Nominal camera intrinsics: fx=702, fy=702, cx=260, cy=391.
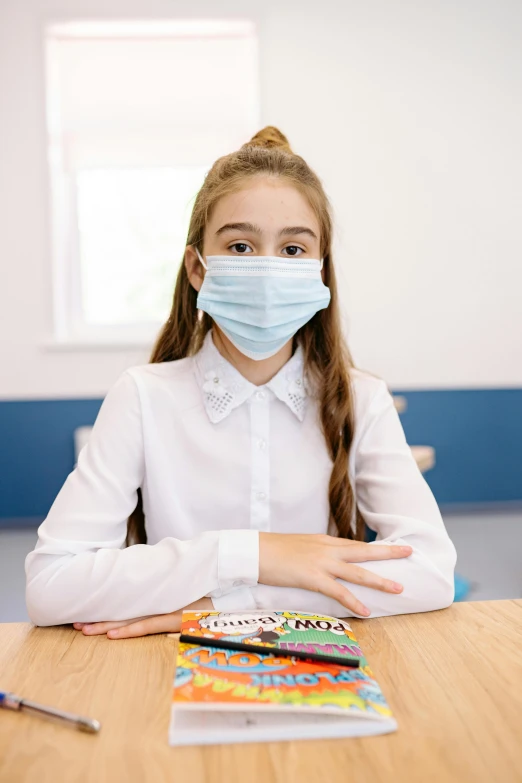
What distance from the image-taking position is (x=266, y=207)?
3.80 ft

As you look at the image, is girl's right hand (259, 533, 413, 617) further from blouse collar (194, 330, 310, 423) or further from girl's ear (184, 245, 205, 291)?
girl's ear (184, 245, 205, 291)

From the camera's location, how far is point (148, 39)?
347 cm

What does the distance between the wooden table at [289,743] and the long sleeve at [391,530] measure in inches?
2.4

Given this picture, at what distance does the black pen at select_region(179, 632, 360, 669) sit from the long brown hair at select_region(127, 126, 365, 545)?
526 millimetres

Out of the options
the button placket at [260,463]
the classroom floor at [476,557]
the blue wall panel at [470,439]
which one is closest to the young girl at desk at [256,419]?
the button placket at [260,463]

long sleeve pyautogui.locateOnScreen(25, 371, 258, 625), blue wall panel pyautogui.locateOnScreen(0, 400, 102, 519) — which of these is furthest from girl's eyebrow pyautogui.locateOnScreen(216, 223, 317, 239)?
blue wall panel pyautogui.locateOnScreen(0, 400, 102, 519)

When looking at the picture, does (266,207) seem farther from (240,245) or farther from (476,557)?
(476,557)

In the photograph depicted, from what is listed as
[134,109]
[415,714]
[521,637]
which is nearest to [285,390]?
[521,637]

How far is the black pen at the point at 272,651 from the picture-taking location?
2.21 feet

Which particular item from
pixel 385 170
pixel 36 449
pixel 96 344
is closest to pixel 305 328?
pixel 96 344

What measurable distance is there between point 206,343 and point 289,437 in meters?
0.23

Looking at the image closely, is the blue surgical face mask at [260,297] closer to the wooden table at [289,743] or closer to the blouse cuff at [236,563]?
the blouse cuff at [236,563]

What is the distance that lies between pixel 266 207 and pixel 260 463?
0.43 m

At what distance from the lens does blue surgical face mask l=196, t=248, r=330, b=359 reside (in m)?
1.15
